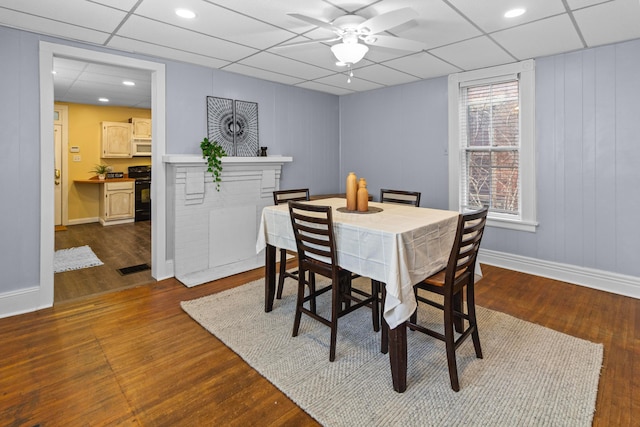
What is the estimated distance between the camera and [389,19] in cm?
217

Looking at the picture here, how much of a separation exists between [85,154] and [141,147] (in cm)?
104

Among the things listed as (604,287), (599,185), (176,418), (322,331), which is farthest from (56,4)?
(604,287)

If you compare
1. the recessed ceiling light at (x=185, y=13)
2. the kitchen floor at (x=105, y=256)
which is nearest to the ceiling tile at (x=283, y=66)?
the recessed ceiling light at (x=185, y=13)

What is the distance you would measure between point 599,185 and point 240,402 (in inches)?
150

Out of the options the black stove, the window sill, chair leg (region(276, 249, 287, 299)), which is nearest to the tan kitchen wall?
the black stove

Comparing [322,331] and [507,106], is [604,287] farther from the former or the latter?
[322,331]

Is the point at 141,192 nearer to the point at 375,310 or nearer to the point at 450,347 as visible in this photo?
the point at 375,310

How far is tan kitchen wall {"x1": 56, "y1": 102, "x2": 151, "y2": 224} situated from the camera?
270 inches

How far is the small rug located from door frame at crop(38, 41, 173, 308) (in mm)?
1119

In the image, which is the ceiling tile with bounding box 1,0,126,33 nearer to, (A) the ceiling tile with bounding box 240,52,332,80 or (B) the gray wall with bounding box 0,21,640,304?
(B) the gray wall with bounding box 0,21,640,304

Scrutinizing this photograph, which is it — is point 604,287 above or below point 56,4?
below

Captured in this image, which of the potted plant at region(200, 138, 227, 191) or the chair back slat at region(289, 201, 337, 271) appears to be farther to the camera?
the potted plant at region(200, 138, 227, 191)

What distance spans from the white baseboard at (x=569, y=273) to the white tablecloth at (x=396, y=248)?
81.8 inches

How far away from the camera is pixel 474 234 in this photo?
6.84ft
